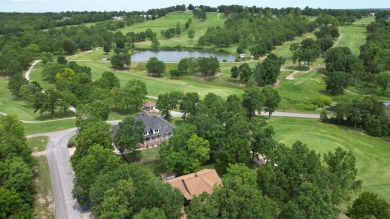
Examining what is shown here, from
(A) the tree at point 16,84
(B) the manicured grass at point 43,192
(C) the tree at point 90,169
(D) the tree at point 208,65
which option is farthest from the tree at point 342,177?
(A) the tree at point 16,84

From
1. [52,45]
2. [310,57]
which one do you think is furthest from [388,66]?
[52,45]

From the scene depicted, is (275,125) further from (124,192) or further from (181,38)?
(181,38)

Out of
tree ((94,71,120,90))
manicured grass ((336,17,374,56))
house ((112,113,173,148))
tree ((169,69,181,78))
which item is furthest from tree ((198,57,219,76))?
manicured grass ((336,17,374,56))

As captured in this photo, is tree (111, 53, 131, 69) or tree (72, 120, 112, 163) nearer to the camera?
tree (72, 120, 112, 163)

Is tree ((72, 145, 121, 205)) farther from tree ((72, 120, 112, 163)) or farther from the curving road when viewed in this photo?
tree ((72, 120, 112, 163))

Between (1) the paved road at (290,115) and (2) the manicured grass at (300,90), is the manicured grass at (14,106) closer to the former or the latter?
(1) the paved road at (290,115)

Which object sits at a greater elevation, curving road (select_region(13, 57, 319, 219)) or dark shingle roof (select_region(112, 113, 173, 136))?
dark shingle roof (select_region(112, 113, 173, 136))
